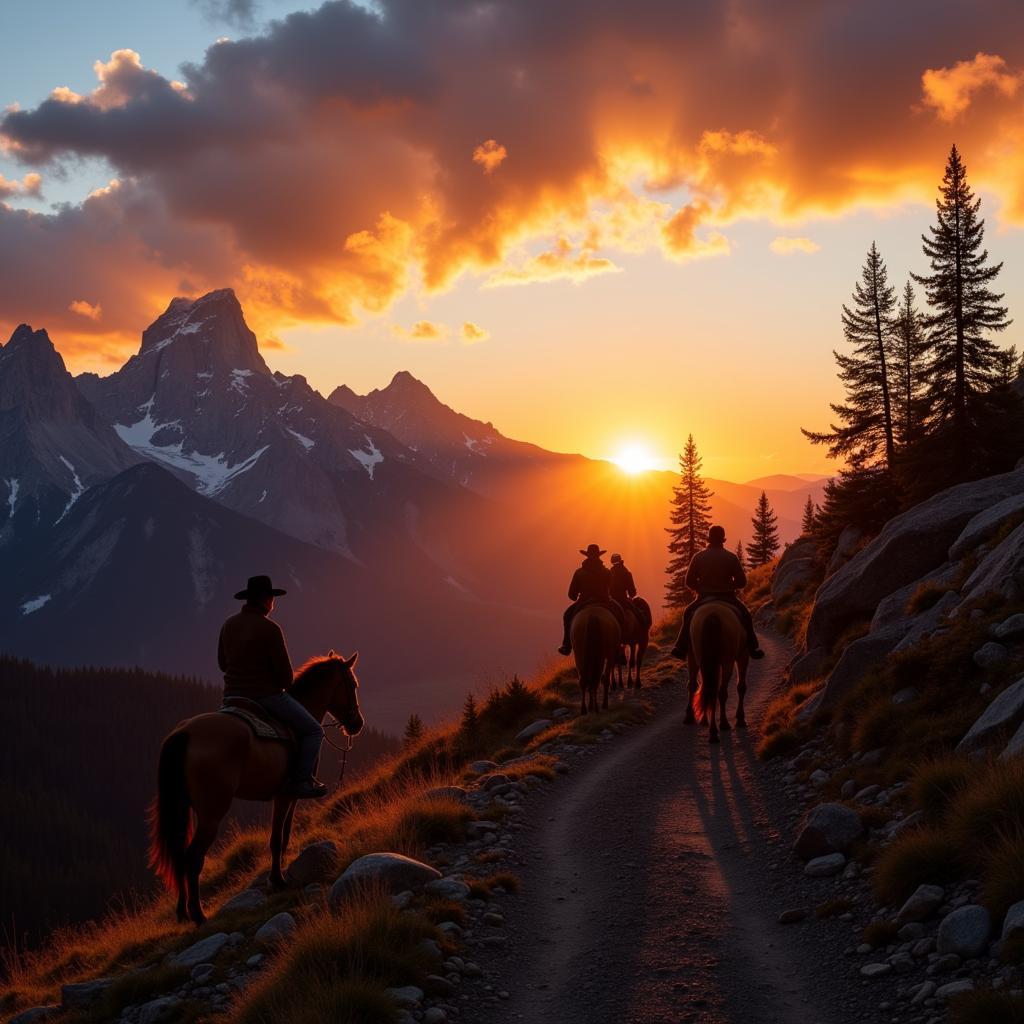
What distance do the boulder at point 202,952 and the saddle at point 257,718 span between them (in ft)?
8.11

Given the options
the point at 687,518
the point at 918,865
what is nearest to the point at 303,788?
the point at 918,865

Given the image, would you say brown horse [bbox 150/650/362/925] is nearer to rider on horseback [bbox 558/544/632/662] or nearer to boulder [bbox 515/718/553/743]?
boulder [bbox 515/718/553/743]

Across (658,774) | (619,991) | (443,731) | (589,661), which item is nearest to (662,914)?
(619,991)

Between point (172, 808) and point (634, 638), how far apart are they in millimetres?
17129

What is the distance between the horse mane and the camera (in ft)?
43.4

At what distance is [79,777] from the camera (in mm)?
173000

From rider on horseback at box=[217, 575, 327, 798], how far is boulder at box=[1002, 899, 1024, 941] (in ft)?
27.6

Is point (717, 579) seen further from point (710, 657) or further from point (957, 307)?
point (957, 307)

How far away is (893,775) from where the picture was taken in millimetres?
11453

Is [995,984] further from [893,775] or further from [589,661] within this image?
[589,661]

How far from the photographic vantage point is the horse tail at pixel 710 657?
1759 cm

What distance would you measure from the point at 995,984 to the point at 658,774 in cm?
997

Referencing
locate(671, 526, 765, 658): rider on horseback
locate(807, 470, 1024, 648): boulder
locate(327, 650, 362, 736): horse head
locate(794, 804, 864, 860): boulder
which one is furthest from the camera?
locate(807, 470, 1024, 648): boulder

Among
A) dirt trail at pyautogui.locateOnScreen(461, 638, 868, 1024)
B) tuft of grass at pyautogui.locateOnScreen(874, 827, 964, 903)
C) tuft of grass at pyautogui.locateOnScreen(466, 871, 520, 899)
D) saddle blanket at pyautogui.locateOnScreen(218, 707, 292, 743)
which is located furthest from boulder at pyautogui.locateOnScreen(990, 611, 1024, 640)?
saddle blanket at pyautogui.locateOnScreen(218, 707, 292, 743)
